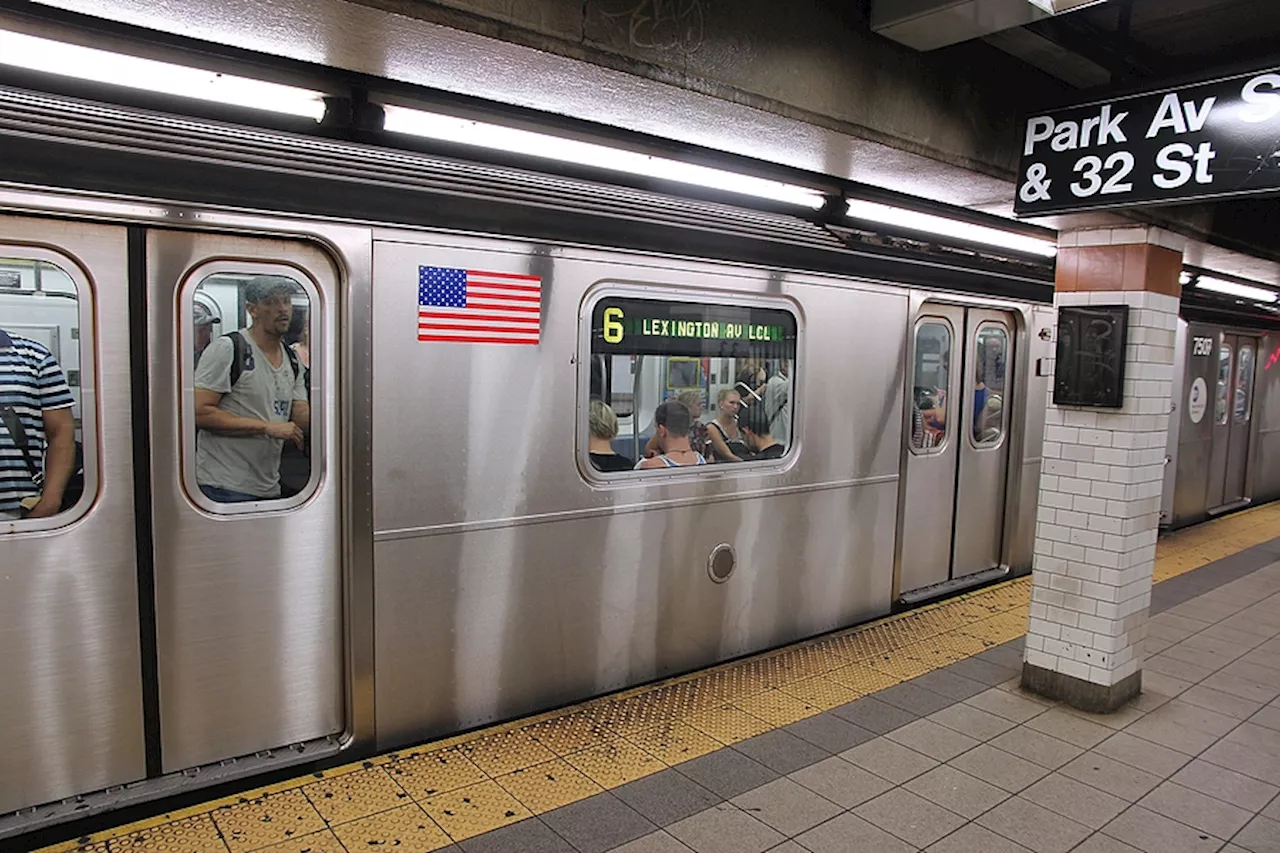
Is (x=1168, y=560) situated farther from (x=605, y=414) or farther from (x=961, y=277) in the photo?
(x=605, y=414)

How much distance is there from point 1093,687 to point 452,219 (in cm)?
381

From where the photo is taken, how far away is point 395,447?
3.26 m

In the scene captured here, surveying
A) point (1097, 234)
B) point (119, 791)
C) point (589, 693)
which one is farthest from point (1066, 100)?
point (119, 791)

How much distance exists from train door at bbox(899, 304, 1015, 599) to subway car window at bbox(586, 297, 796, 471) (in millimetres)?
1302

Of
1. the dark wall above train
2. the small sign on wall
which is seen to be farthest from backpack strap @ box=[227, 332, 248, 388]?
the small sign on wall

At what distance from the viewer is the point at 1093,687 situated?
13.8 ft

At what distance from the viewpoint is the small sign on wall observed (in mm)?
4059

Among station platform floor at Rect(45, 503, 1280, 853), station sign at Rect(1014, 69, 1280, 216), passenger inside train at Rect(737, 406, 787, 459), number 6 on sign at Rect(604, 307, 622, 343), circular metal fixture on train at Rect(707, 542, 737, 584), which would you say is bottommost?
station platform floor at Rect(45, 503, 1280, 853)

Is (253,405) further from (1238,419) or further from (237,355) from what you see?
(1238,419)

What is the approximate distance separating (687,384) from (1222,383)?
8166mm

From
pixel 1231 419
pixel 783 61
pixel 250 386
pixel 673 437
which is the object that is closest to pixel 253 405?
pixel 250 386

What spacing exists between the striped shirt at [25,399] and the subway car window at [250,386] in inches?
15.2

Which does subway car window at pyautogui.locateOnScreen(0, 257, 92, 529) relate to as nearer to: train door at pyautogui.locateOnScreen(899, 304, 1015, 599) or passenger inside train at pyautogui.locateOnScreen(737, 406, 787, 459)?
passenger inside train at pyautogui.locateOnScreen(737, 406, 787, 459)

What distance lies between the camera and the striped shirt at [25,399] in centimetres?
258
